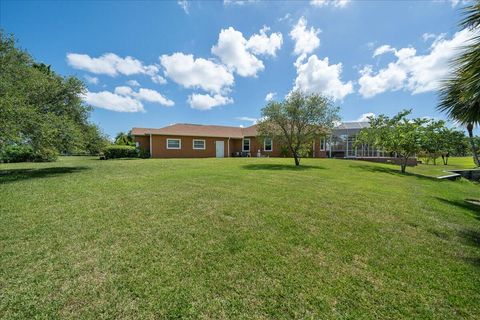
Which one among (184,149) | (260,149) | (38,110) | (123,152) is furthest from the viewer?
(260,149)

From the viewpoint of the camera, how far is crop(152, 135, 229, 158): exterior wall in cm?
2230

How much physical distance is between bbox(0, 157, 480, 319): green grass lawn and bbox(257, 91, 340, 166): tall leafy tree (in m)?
9.34

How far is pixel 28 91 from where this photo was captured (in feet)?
32.8

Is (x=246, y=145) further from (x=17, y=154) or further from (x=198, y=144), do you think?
(x=17, y=154)

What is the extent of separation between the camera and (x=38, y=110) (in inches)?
403

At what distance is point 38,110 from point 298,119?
14.3m

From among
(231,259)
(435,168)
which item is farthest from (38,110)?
(435,168)

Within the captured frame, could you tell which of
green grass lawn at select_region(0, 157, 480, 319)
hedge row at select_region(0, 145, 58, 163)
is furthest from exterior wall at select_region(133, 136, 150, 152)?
green grass lawn at select_region(0, 157, 480, 319)

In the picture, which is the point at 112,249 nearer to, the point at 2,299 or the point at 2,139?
the point at 2,299

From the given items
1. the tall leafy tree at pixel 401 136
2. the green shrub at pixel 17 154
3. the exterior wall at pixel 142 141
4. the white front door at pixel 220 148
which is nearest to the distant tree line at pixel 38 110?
the green shrub at pixel 17 154

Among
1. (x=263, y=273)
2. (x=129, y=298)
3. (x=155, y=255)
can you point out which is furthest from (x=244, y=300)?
(x=155, y=255)

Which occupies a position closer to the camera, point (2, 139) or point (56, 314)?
point (56, 314)

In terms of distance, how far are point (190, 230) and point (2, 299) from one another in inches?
90.5

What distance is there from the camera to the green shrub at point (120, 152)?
1994 centimetres
